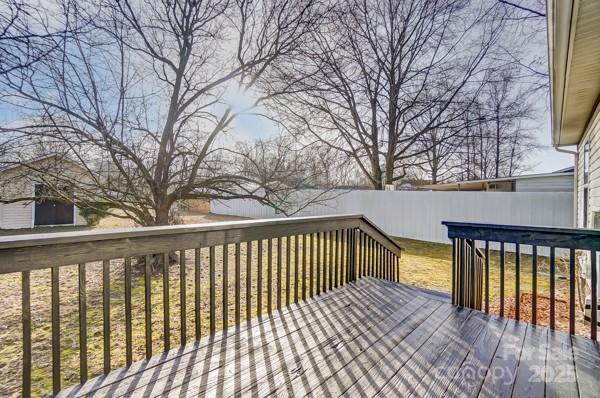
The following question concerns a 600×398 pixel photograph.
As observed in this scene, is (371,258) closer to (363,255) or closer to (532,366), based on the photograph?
(363,255)

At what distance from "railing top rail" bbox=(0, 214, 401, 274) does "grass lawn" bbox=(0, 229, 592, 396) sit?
88cm

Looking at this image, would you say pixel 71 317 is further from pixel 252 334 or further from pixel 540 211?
pixel 540 211

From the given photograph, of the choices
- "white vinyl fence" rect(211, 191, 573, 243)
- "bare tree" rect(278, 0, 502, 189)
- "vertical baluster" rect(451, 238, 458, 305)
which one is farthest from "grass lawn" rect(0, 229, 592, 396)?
"bare tree" rect(278, 0, 502, 189)

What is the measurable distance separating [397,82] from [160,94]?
1032 centimetres

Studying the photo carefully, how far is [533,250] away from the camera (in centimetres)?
272

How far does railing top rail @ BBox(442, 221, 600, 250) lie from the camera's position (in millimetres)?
2438

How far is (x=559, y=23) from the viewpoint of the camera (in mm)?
2154

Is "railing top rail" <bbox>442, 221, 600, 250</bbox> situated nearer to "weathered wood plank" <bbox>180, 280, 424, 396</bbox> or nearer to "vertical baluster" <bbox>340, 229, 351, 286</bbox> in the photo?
"weathered wood plank" <bbox>180, 280, 424, 396</bbox>

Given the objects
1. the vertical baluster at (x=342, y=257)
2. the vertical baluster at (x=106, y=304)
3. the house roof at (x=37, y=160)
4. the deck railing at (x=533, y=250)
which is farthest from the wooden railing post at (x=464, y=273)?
the house roof at (x=37, y=160)

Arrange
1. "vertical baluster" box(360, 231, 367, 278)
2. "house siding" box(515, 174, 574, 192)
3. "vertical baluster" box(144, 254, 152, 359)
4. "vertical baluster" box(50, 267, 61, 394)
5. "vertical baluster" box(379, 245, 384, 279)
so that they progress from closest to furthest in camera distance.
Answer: "vertical baluster" box(50, 267, 61, 394) → "vertical baluster" box(144, 254, 152, 359) → "vertical baluster" box(360, 231, 367, 278) → "vertical baluster" box(379, 245, 384, 279) → "house siding" box(515, 174, 574, 192)

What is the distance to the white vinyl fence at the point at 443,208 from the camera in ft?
24.8

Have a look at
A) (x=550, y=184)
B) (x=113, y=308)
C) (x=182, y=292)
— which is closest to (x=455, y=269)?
(x=182, y=292)

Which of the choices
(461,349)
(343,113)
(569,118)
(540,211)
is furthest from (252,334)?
(343,113)

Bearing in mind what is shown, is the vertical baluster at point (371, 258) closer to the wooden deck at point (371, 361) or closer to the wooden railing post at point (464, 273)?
the wooden railing post at point (464, 273)
